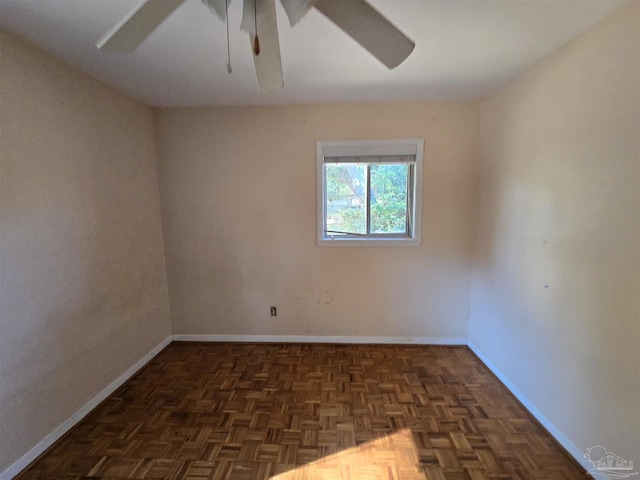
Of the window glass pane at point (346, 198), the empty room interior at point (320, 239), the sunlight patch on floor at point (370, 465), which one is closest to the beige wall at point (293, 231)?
the empty room interior at point (320, 239)

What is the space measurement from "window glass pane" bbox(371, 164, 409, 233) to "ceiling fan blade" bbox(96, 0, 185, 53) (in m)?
2.18

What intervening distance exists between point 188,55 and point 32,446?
247 cm

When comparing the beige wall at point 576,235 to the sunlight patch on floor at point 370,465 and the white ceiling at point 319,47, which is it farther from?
the sunlight patch on floor at point 370,465

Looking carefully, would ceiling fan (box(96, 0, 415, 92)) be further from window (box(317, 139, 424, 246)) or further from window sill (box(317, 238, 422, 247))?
window sill (box(317, 238, 422, 247))

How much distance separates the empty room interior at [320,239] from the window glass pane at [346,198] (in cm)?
2

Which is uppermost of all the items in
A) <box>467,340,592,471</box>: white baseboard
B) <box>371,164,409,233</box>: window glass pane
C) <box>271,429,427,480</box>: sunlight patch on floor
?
<box>371,164,409,233</box>: window glass pane

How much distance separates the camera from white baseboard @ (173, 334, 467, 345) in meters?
3.03

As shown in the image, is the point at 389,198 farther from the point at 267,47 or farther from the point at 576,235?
the point at 267,47

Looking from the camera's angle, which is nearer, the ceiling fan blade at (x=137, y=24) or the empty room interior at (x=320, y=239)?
the ceiling fan blade at (x=137, y=24)

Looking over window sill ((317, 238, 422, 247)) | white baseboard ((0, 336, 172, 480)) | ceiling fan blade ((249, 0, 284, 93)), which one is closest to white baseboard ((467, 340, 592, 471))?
window sill ((317, 238, 422, 247))

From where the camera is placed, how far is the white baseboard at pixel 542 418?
65.4 inches

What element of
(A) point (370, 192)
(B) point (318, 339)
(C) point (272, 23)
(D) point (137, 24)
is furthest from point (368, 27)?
(B) point (318, 339)

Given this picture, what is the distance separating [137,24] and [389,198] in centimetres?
238

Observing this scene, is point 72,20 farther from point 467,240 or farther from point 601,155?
point 467,240
